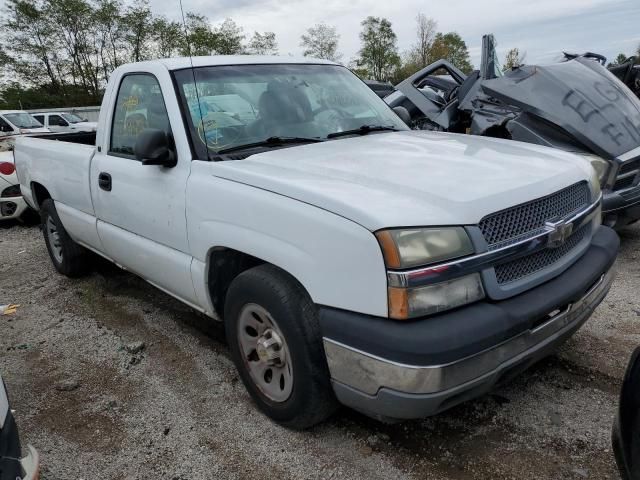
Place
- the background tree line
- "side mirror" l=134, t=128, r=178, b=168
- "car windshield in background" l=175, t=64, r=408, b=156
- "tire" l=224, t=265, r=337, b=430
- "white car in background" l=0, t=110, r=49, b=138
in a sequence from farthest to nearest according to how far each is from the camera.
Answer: the background tree line → "white car in background" l=0, t=110, r=49, b=138 → "car windshield in background" l=175, t=64, r=408, b=156 → "side mirror" l=134, t=128, r=178, b=168 → "tire" l=224, t=265, r=337, b=430

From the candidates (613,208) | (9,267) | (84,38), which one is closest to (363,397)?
(613,208)

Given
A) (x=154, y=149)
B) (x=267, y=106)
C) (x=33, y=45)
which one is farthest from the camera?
(x=33, y=45)

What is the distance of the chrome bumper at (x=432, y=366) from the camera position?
193 centimetres

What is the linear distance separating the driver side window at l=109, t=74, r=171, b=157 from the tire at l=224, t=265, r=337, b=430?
1259 mm

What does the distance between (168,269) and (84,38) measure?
176 ft

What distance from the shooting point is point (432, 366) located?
1.91 meters

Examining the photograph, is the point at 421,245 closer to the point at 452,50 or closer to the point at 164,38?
the point at 164,38

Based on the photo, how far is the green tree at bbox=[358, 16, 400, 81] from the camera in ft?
213

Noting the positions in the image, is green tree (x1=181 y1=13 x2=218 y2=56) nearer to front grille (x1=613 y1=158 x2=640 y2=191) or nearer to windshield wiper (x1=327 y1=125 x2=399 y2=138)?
windshield wiper (x1=327 y1=125 x2=399 y2=138)

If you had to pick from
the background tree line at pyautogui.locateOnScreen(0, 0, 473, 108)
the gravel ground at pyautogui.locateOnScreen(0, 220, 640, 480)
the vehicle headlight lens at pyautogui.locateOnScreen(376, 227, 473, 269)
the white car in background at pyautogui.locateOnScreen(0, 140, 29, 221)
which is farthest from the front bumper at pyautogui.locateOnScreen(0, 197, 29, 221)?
the background tree line at pyautogui.locateOnScreen(0, 0, 473, 108)

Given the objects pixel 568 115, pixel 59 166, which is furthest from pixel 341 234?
pixel 568 115

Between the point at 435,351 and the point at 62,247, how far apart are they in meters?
4.27

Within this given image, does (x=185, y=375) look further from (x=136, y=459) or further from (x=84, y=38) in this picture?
(x=84, y=38)

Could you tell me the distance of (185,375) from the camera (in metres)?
3.28
